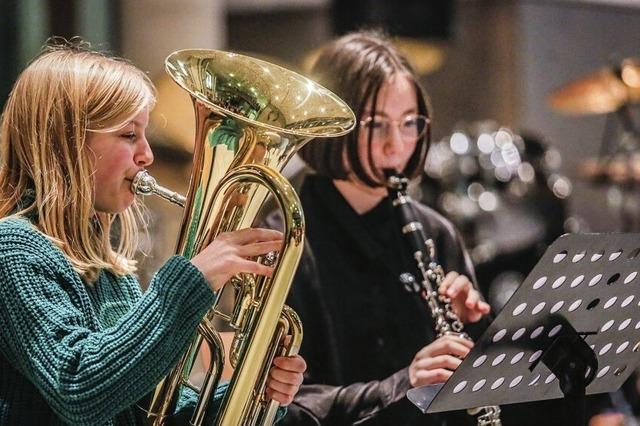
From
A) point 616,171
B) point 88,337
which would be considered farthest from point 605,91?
point 88,337

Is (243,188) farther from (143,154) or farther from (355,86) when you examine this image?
(355,86)

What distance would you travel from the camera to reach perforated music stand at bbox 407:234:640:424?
1681 mm

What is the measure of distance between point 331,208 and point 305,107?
1.63 ft

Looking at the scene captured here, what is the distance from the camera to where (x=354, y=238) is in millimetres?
2172

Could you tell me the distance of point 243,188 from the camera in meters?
1.61

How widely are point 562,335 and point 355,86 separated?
2.34 ft

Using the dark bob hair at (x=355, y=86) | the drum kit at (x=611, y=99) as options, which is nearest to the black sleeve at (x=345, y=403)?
the dark bob hair at (x=355, y=86)

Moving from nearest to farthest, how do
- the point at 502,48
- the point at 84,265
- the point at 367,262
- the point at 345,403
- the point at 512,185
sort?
the point at 84,265
the point at 345,403
the point at 367,262
the point at 512,185
the point at 502,48

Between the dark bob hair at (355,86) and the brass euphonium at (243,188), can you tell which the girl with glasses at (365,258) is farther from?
the brass euphonium at (243,188)

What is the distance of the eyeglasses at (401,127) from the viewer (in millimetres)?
2178

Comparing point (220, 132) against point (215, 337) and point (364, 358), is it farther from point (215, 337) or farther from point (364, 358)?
point (364, 358)

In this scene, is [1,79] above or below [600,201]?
above

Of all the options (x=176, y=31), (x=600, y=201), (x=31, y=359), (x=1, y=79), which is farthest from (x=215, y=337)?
(x=600, y=201)

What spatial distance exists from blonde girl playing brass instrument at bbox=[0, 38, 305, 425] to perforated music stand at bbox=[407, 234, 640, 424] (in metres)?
0.29
